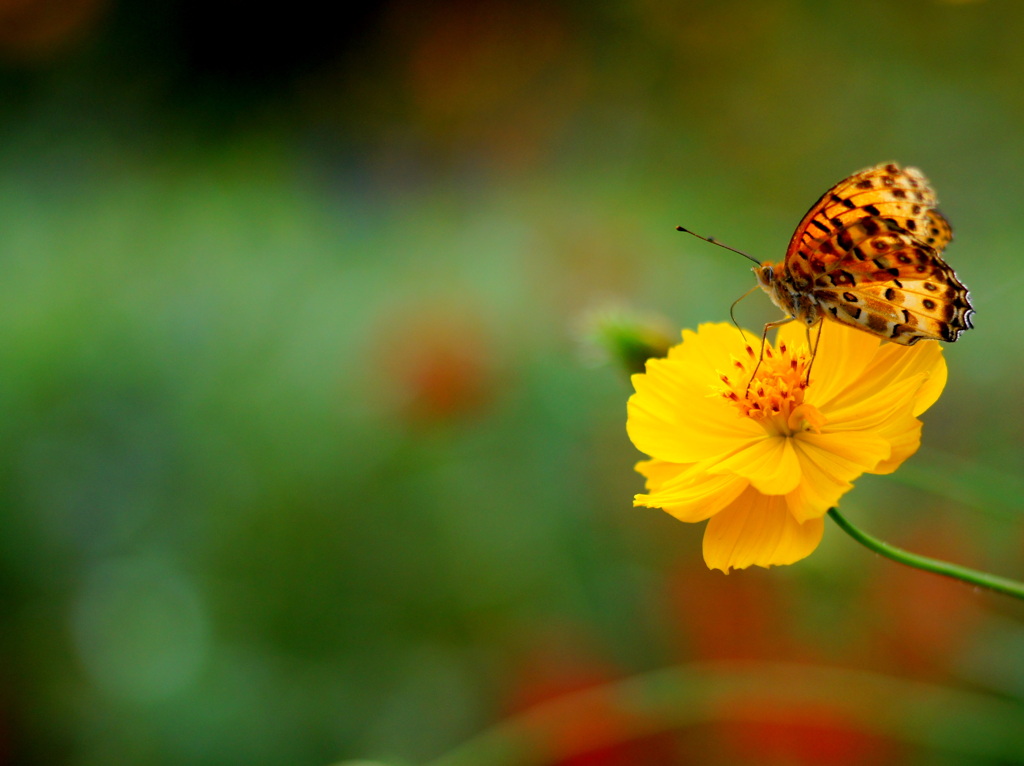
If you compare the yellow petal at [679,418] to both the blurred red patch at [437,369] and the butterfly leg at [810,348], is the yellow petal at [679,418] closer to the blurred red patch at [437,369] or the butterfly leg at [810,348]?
the butterfly leg at [810,348]

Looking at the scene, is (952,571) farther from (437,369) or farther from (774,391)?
(437,369)

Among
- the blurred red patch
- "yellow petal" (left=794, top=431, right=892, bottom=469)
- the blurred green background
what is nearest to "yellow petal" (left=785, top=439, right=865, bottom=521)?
"yellow petal" (left=794, top=431, right=892, bottom=469)

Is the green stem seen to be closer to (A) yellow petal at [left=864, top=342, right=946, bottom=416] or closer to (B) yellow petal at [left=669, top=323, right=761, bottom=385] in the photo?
(A) yellow petal at [left=864, top=342, right=946, bottom=416]

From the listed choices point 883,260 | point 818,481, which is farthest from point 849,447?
point 883,260

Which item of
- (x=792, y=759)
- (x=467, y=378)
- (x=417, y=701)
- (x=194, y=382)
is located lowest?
(x=792, y=759)

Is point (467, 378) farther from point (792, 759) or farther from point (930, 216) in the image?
point (930, 216)

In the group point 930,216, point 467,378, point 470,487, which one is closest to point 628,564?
point 470,487

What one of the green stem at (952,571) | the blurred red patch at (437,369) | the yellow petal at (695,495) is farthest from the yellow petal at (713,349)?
the blurred red patch at (437,369)
